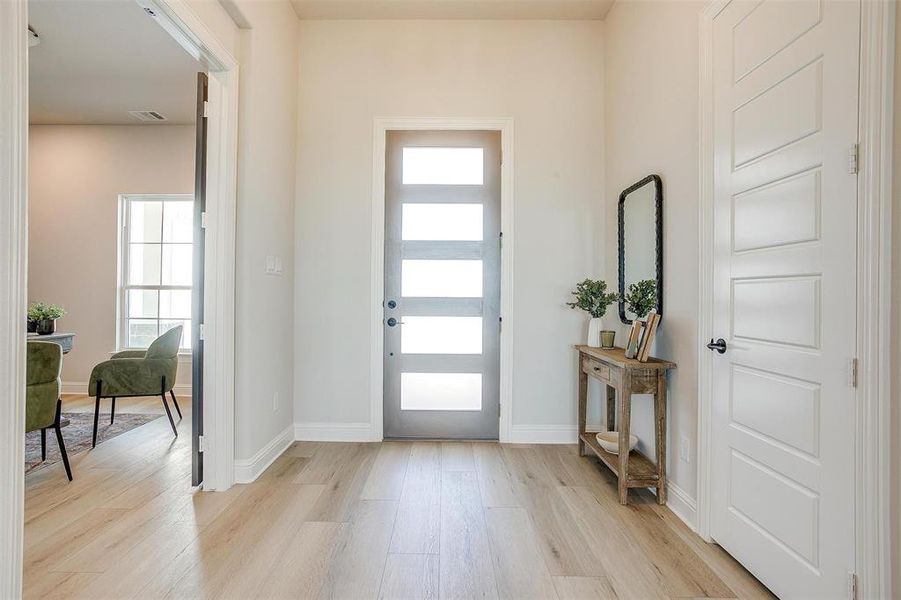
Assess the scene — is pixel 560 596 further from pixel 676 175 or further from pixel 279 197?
pixel 279 197

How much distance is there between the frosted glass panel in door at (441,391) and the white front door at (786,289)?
1.75m

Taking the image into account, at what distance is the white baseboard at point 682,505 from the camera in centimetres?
218

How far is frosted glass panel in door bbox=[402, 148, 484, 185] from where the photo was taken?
3477 mm

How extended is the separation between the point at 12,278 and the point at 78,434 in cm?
313

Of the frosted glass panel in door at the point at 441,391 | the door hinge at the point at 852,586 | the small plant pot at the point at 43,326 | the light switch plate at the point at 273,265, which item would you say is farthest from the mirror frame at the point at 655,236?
the small plant pot at the point at 43,326

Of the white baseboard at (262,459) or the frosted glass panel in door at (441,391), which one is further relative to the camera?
the frosted glass panel in door at (441,391)

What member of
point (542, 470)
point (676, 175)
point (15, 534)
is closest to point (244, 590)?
point (15, 534)

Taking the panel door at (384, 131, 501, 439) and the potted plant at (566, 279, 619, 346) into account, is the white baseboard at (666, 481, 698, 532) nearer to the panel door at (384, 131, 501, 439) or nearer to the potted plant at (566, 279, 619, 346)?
the potted plant at (566, 279, 619, 346)

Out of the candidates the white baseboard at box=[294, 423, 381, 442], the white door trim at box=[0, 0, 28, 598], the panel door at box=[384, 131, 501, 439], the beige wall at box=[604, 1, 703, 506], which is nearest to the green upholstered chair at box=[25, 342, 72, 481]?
the white baseboard at box=[294, 423, 381, 442]

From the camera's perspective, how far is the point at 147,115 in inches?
191

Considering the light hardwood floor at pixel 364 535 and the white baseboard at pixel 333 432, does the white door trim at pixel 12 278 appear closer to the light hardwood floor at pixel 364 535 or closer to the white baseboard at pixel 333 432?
the light hardwood floor at pixel 364 535

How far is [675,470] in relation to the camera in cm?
240

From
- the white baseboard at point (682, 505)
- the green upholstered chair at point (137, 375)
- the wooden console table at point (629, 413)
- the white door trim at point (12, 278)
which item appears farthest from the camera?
the green upholstered chair at point (137, 375)

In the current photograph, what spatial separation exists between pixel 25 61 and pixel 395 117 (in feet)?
7.89
